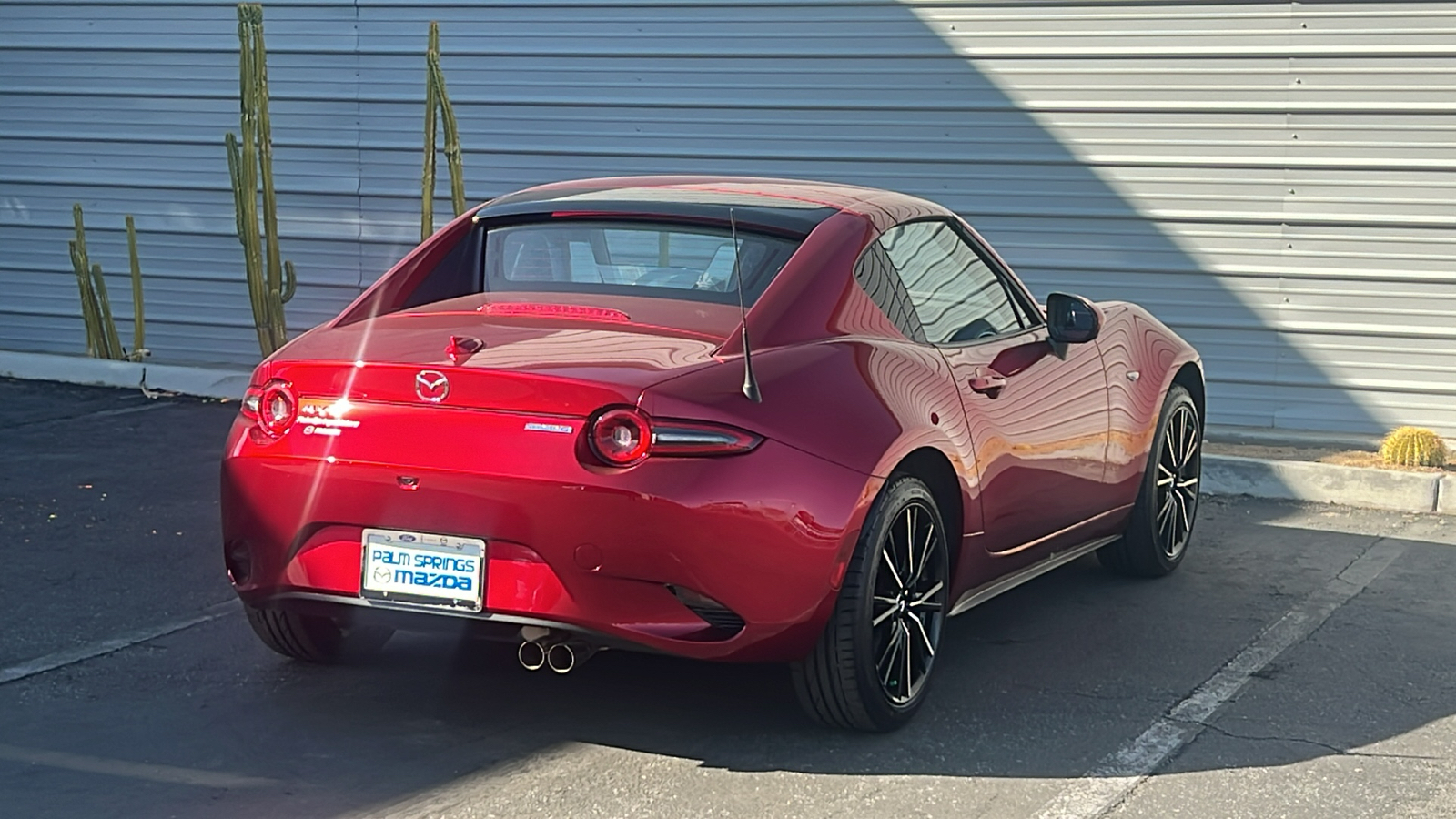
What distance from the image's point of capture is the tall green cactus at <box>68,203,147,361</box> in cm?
1139

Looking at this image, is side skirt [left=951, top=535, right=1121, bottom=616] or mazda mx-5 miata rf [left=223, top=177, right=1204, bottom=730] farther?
side skirt [left=951, top=535, right=1121, bottom=616]

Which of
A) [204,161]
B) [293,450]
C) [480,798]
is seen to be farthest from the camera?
[204,161]

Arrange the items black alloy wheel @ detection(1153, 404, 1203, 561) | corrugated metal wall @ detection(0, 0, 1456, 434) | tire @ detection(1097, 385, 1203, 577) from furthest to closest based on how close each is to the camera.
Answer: corrugated metal wall @ detection(0, 0, 1456, 434), black alloy wheel @ detection(1153, 404, 1203, 561), tire @ detection(1097, 385, 1203, 577)

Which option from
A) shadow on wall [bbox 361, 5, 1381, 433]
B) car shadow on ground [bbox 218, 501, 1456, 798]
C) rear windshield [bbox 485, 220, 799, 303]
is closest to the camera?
car shadow on ground [bbox 218, 501, 1456, 798]

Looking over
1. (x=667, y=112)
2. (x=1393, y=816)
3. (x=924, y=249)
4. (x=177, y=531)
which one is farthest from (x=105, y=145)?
(x=1393, y=816)

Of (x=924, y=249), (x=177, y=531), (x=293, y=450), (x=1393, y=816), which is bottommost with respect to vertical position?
(x=177, y=531)

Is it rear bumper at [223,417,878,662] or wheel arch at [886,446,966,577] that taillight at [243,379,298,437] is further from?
wheel arch at [886,446,966,577]

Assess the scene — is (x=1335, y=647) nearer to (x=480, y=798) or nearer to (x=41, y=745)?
(x=480, y=798)

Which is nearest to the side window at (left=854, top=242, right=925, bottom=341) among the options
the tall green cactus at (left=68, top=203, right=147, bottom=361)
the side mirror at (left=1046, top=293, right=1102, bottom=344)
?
the side mirror at (left=1046, top=293, right=1102, bottom=344)

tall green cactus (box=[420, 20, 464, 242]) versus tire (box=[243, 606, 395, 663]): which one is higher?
tall green cactus (box=[420, 20, 464, 242])

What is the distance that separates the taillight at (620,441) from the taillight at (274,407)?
81cm

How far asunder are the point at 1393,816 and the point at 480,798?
2.09m

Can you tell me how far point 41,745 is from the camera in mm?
4477

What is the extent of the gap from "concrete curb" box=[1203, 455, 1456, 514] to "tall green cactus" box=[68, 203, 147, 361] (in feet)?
22.0
